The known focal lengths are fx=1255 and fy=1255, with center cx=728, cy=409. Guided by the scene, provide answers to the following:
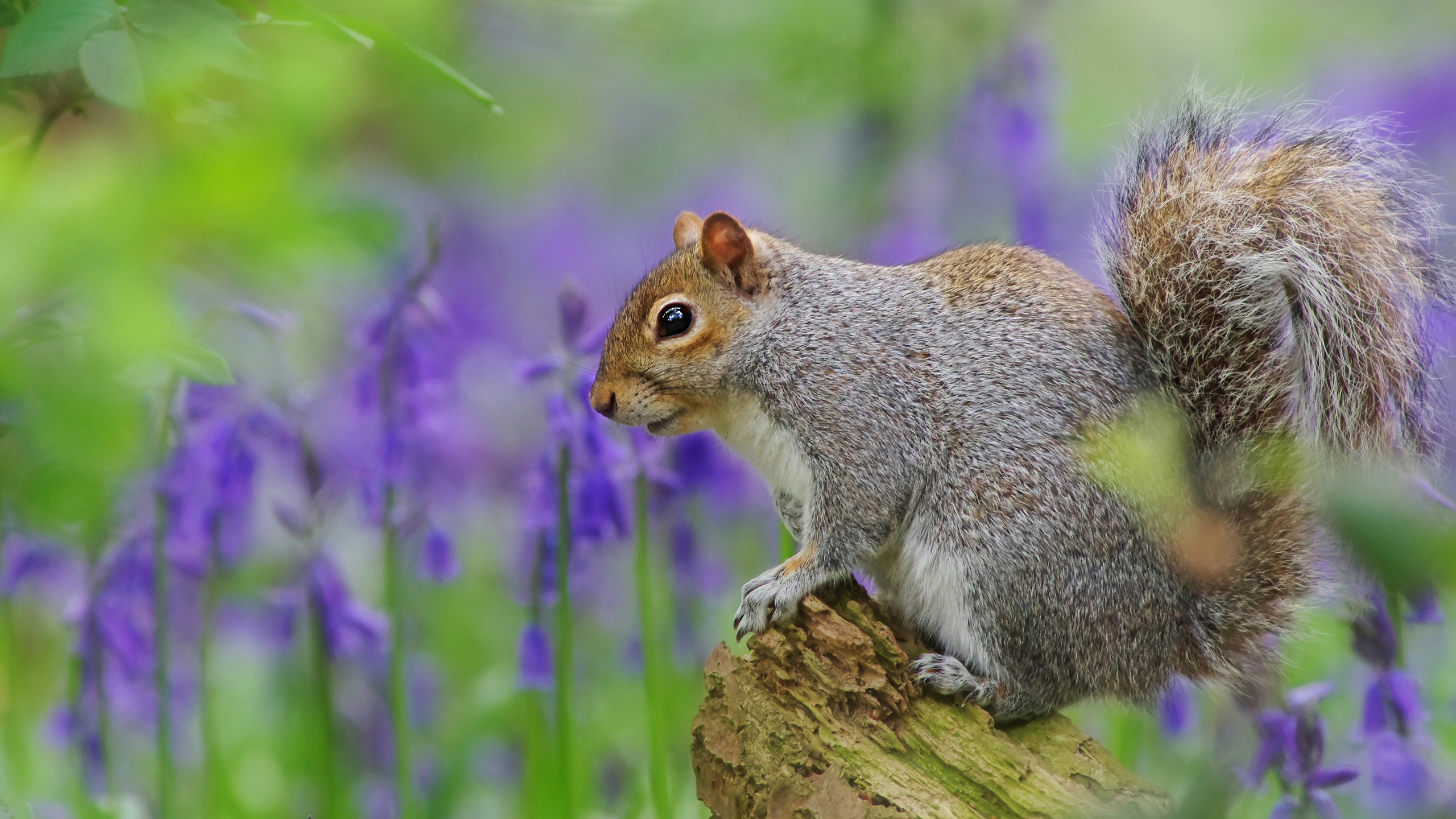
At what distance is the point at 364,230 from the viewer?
0.26 metres

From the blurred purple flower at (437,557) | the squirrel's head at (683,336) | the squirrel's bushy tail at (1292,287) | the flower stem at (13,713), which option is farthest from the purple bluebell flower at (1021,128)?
the flower stem at (13,713)

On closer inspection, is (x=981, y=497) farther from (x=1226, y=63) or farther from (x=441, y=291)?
(x=1226, y=63)

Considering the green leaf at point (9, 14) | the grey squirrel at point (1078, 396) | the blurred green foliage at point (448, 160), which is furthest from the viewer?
the grey squirrel at point (1078, 396)

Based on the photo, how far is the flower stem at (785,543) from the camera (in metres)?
1.41

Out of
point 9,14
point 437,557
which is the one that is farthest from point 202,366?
point 437,557

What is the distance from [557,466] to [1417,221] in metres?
0.94

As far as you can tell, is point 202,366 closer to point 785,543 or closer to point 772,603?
point 772,603

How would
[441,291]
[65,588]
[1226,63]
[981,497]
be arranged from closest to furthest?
[981,497] < [65,588] < [441,291] < [1226,63]

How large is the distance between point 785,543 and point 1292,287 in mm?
604

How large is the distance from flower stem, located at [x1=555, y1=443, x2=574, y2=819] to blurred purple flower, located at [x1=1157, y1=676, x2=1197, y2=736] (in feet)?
2.14

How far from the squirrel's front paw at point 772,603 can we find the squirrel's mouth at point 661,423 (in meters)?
0.19

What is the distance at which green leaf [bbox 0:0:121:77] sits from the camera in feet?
1.51

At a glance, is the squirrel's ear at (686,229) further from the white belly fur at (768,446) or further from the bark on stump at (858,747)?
the bark on stump at (858,747)

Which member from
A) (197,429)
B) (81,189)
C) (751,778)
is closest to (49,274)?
(81,189)
